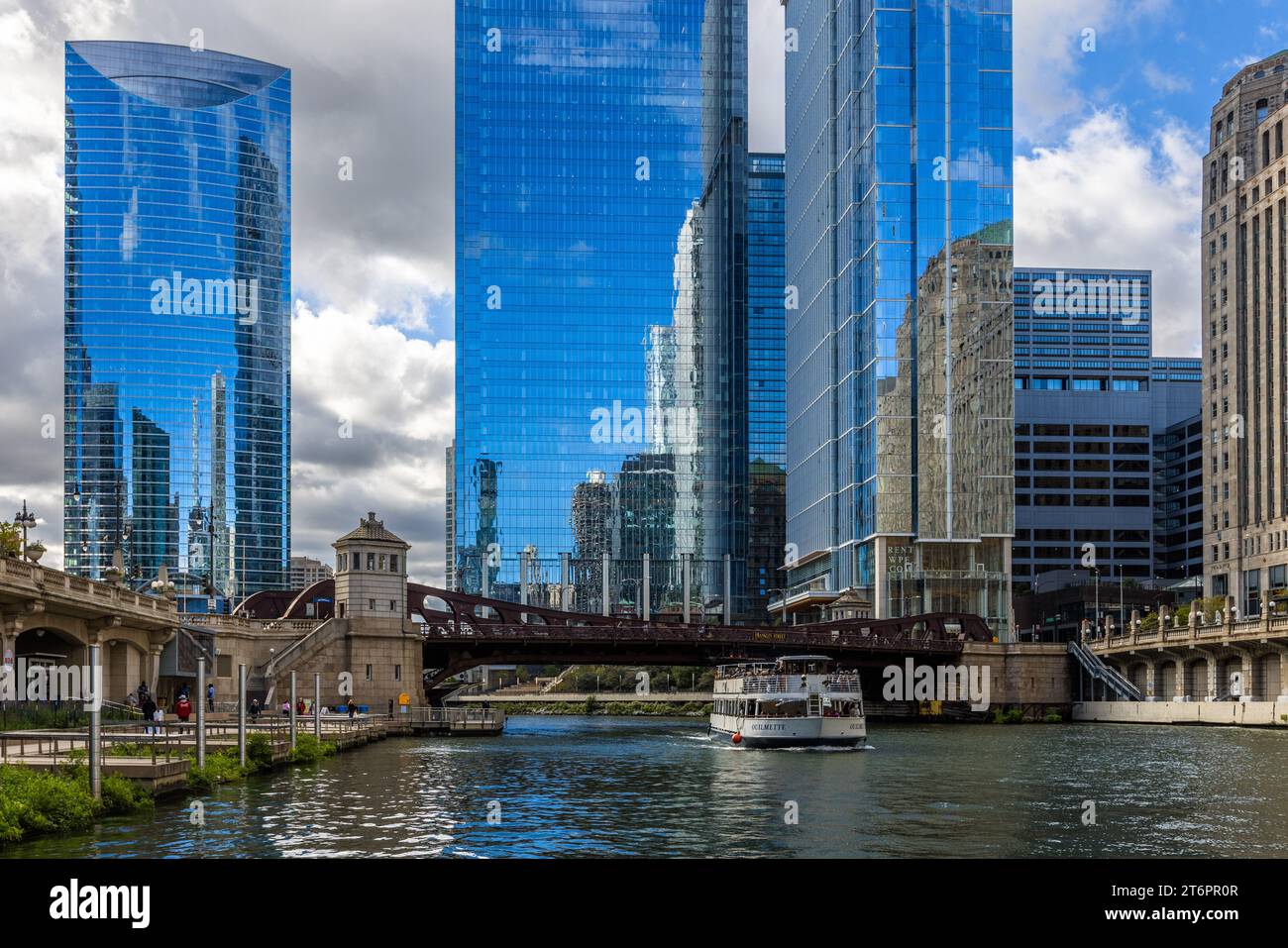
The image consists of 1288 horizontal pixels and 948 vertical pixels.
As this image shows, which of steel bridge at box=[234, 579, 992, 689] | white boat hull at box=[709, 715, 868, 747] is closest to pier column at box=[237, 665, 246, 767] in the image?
white boat hull at box=[709, 715, 868, 747]

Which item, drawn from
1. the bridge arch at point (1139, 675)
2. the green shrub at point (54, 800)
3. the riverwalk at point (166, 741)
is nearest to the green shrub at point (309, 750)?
the riverwalk at point (166, 741)

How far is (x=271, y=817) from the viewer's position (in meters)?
42.2

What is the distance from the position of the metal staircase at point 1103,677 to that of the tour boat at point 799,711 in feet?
167

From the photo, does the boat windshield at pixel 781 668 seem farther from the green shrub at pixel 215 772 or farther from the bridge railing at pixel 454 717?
the green shrub at pixel 215 772

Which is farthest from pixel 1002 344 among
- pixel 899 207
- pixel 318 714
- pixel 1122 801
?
pixel 1122 801

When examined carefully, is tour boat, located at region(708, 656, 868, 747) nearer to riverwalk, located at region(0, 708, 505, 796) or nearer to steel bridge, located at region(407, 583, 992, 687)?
riverwalk, located at region(0, 708, 505, 796)

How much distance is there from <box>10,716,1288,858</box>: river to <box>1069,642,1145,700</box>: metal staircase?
1935 inches

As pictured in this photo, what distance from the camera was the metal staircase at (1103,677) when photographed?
12862cm

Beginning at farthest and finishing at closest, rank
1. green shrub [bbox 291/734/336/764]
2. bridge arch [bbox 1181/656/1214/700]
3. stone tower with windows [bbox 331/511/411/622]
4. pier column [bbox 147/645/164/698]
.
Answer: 1. bridge arch [bbox 1181/656/1214/700]
2. stone tower with windows [bbox 331/511/411/622]
3. pier column [bbox 147/645/164/698]
4. green shrub [bbox 291/734/336/764]

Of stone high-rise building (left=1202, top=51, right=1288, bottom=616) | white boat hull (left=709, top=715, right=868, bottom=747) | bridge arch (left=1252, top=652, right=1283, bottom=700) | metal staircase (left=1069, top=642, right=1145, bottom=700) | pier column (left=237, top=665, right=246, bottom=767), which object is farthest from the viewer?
stone high-rise building (left=1202, top=51, right=1288, bottom=616)

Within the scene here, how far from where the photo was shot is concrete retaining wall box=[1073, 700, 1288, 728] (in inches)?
3937

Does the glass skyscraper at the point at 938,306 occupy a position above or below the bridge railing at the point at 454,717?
above
